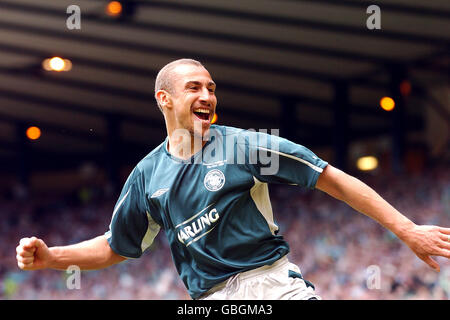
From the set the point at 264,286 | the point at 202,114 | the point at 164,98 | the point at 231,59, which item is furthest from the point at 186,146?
the point at 231,59

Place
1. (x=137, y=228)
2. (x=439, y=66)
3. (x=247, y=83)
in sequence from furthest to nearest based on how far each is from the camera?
(x=247, y=83), (x=439, y=66), (x=137, y=228)

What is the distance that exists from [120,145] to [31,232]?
3668mm

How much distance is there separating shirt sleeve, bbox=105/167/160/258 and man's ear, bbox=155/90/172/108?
0.38 meters

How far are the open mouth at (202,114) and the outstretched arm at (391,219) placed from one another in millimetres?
675

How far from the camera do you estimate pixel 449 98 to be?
18.0m

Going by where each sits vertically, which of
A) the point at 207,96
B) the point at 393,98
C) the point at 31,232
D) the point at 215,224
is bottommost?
the point at 215,224

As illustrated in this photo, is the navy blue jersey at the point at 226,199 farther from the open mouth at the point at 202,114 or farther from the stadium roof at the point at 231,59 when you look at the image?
the stadium roof at the point at 231,59

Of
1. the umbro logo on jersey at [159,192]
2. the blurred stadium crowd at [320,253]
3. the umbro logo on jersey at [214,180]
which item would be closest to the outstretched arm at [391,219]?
the umbro logo on jersey at [214,180]

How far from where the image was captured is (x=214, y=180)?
11.5 ft

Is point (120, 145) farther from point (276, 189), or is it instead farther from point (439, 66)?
point (439, 66)

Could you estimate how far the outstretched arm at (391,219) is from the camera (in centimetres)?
317

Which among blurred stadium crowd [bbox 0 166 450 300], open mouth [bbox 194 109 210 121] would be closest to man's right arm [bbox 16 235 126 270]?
open mouth [bbox 194 109 210 121]

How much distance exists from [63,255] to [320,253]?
445 inches

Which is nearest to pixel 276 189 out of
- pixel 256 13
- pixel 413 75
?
pixel 413 75
